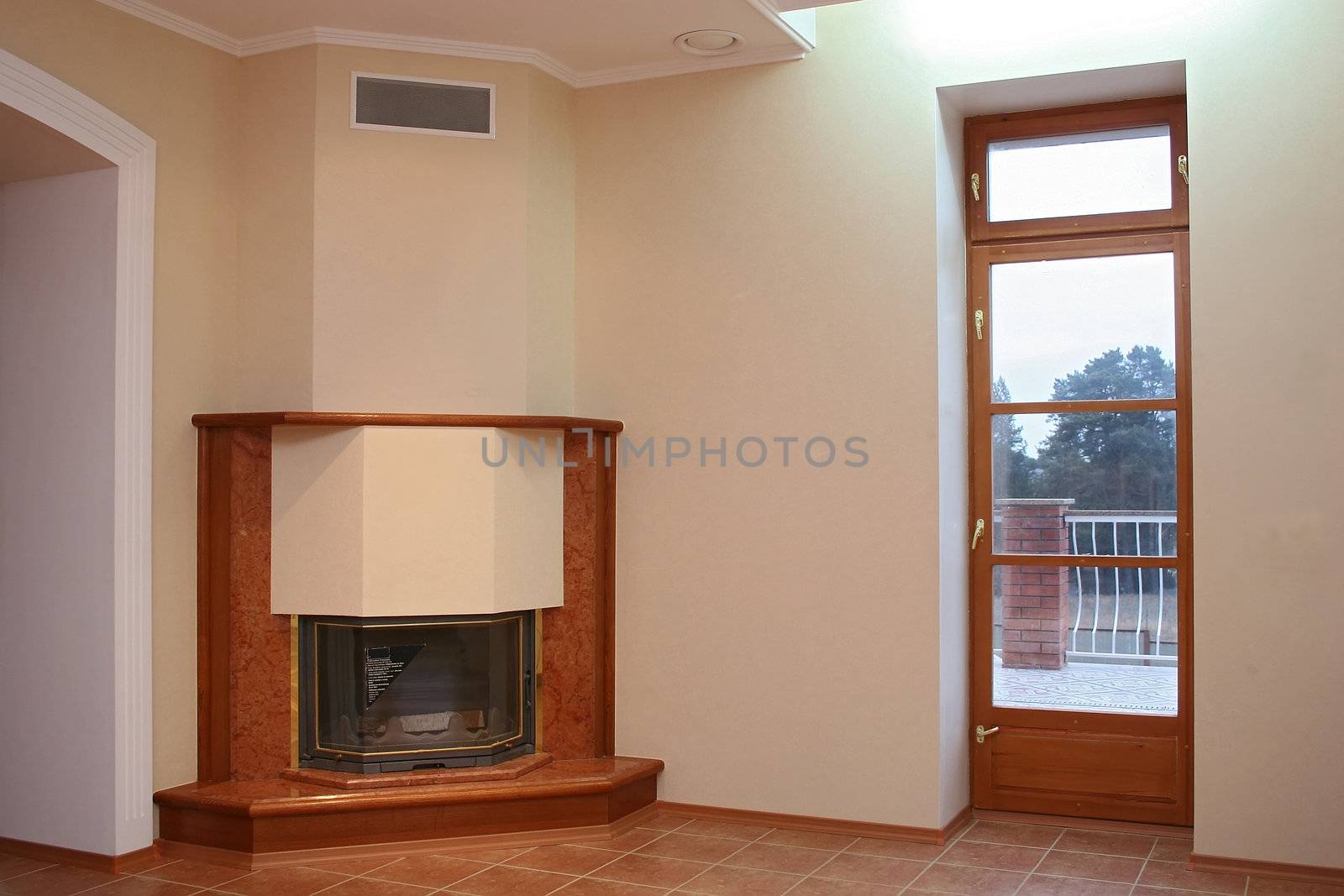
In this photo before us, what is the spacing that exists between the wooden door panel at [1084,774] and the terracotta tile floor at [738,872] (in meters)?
0.14

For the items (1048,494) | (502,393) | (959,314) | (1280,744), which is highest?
(959,314)

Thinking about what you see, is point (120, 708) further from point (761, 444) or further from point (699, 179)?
point (699, 179)

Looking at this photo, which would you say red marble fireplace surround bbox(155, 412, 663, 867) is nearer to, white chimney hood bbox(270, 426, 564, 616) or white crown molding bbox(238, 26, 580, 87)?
white chimney hood bbox(270, 426, 564, 616)

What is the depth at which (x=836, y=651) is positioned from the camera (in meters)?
4.44

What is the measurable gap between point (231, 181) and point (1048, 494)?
3346mm

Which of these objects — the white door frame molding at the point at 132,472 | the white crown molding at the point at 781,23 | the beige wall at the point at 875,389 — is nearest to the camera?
A: the beige wall at the point at 875,389

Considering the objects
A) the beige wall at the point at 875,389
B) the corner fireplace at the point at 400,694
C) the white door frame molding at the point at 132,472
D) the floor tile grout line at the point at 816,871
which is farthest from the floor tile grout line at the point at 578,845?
the white door frame molding at the point at 132,472

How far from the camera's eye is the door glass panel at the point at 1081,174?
14.6ft

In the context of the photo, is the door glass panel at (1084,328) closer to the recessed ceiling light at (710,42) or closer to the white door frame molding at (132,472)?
the recessed ceiling light at (710,42)

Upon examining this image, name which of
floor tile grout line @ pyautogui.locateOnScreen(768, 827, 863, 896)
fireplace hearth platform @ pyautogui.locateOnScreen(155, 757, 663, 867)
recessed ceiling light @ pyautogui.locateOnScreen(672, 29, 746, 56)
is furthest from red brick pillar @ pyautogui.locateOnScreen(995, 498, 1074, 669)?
recessed ceiling light @ pyautogui.locateOnScreen(672, 29, 746, 56)

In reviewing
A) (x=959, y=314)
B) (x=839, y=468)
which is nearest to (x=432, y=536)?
(x=839, y=468)

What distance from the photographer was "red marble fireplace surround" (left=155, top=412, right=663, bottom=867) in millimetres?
4109

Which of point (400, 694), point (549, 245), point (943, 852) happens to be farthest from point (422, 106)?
point (943, 852)
